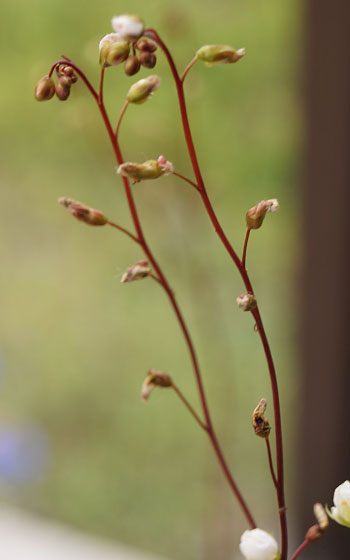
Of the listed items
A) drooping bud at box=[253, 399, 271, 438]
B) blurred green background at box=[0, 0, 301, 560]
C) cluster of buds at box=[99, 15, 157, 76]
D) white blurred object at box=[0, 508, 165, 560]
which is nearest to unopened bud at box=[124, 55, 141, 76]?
cluster of buds at box=[99, 15, 157, 76]

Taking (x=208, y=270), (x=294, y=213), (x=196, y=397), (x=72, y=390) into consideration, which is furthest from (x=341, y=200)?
(x=72, y=390)

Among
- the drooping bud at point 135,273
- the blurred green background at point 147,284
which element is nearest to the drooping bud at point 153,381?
the drooping bud at point 135,273

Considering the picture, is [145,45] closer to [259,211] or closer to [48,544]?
[259,211]

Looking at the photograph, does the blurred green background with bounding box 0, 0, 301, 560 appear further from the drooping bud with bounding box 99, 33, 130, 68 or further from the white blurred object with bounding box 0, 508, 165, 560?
the drooping bud with bounding box 99, 33, 130, 68

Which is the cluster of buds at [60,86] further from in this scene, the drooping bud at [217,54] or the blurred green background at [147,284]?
the blurred green background at [147,284]

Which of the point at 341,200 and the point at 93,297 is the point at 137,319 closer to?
the point at 93,297

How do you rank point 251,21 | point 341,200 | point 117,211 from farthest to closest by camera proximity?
point 117,211 < point 251,21 < point 341,200

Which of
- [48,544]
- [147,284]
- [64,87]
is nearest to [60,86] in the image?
[64,87]
